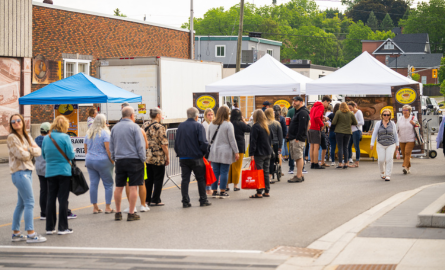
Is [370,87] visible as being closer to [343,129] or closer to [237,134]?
[343,129]

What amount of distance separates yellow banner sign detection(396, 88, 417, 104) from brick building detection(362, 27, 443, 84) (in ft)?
275

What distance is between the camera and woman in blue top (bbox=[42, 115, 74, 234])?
323 inches

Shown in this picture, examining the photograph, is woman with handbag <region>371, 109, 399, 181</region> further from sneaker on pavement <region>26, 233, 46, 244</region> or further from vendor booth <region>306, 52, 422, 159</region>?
sneaker on pavement <region>26, 233, 46, 244</region>

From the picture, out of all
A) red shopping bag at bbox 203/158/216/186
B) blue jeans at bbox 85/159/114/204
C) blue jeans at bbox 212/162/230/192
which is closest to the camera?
blue jeans at bbox 85/159/114/204

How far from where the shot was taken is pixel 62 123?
27.4 ft

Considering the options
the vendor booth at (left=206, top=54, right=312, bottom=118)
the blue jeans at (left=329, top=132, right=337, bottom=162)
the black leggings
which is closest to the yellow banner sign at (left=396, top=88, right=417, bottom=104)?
the blue jeans at (left=329, top=132, right=337, bottom=162)

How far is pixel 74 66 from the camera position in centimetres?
2772

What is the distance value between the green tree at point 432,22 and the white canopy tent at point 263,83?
11133 cm

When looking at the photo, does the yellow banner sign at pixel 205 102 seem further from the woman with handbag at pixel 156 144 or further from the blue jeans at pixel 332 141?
the woman with handbag at pixel 156 144

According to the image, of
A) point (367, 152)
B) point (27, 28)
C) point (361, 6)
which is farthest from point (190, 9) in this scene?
point (361, 6)

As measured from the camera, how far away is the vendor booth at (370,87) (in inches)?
735

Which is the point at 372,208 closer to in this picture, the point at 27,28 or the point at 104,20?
the point at 27,28

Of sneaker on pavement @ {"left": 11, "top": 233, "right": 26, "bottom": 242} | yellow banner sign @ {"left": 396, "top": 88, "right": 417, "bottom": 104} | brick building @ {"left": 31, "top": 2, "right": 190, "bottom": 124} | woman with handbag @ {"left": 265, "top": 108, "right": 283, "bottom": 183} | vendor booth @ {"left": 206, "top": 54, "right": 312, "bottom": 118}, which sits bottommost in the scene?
sneaker on pavement @ {"left": 11, "top": 233, "right": 26, "bottom": 242}

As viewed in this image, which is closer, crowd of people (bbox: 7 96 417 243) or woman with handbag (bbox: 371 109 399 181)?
crowd of people (bbox: 7 96 417 243)
